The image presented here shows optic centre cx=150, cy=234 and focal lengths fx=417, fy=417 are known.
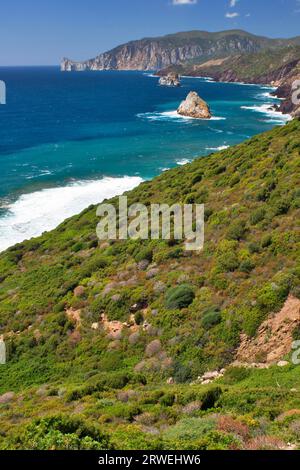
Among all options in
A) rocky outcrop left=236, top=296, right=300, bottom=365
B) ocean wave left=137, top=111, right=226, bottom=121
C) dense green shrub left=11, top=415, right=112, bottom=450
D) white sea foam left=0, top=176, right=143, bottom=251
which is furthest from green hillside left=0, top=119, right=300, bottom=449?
ocean wave left=137, top=111, right=226, bottom=121

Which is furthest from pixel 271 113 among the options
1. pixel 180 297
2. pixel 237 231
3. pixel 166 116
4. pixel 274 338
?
pixel 274 338

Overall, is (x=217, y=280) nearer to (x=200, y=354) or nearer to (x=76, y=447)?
(x=200, y=354)

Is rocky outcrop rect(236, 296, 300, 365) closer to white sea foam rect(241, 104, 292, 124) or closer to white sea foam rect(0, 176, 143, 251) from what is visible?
white sea foam rect(0, 176, 143, 251)

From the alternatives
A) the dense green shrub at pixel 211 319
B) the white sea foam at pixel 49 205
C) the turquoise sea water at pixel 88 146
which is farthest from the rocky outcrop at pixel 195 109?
the dense green shrub at pixel 211 319

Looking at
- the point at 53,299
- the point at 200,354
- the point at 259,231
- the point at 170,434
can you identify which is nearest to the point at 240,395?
the point at 170,434

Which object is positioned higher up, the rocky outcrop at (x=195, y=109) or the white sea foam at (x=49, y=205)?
the rocky outcrop at (x=195, y=109)

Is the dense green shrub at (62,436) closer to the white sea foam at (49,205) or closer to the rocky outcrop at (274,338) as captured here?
the rocky outcrop at (274,338)

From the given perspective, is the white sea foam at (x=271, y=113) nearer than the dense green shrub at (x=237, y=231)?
No
